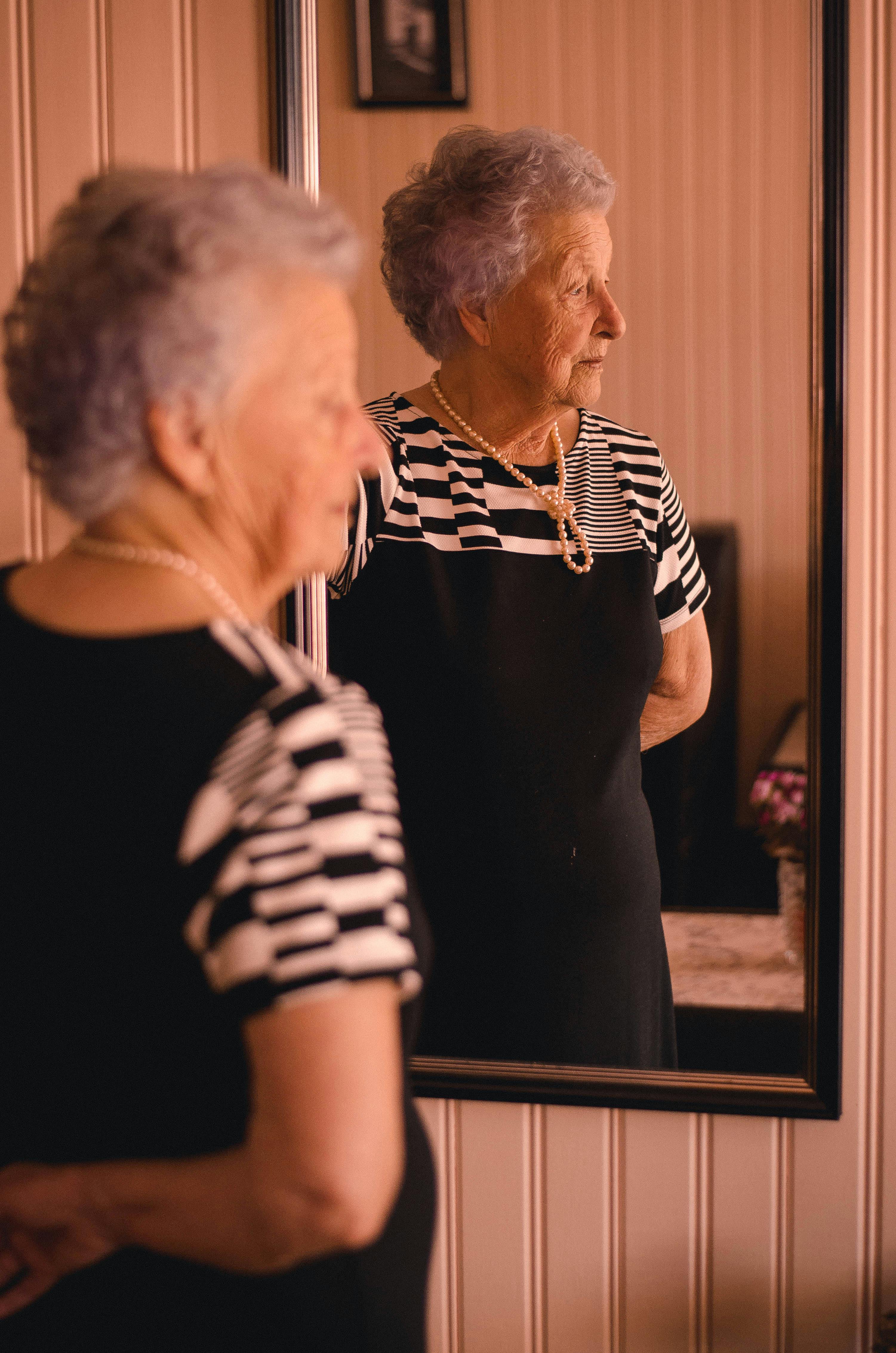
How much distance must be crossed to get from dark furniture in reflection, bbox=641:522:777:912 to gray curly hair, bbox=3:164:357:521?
2.50 feet

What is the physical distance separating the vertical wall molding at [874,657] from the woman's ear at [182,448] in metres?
0.90

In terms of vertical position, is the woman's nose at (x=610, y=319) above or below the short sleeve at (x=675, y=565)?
above

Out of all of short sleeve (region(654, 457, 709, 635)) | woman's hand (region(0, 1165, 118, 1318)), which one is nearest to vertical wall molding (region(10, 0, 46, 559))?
short sleeve (region(654, 457, 709, 635))

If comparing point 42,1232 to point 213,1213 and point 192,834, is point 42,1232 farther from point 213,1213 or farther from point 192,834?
point 192,834

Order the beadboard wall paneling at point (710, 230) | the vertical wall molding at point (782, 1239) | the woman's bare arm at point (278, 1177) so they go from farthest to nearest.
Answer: the vertical wall molding at point (782, 1239) → the beadboard wall paneling at point (710, 230) → the woman's bare arm at point (278, 1177)

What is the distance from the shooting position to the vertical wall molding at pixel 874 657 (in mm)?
1282

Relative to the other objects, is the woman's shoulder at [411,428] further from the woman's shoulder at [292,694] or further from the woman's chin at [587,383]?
the woman's shoulder at [292,694]

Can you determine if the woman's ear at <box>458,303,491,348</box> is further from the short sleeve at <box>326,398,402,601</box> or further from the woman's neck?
the short sleeve at <box>326,398,402,601</box>

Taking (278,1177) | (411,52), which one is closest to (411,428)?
(411,52)

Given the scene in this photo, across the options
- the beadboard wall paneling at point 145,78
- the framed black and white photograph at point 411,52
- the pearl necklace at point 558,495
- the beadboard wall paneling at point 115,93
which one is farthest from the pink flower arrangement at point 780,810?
the beadboard wall paneling at point 145,78

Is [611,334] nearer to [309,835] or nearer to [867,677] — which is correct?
[867,677]

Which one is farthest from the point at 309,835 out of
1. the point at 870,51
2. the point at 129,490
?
the point at 870,51

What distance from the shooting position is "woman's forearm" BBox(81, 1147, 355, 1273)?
2.17ft

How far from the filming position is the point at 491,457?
4.40 ft
